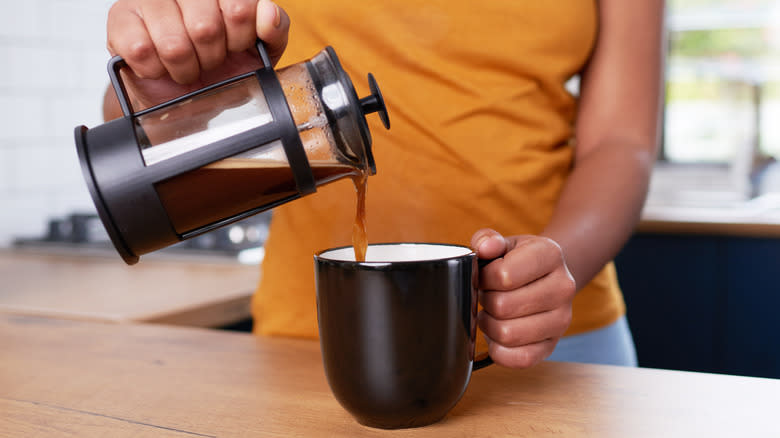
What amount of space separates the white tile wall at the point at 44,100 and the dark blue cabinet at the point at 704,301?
Answer: 1.50 meters

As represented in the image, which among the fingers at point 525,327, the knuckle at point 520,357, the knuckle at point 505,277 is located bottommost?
the knuckle at point 520,357

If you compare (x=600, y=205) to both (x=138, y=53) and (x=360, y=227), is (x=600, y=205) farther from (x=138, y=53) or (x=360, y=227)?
(x=138, y=53)

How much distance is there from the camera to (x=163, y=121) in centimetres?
51

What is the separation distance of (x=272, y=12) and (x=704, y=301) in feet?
5.04

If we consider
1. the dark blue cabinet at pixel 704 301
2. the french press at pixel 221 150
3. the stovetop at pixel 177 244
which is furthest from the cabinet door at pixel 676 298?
the french press at pixel 221 150

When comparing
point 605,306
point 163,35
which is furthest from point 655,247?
point 163,35

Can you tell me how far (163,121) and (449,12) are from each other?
0.45 m

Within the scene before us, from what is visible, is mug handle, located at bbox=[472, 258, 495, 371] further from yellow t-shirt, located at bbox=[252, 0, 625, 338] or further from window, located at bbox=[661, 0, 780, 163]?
window, located at bbox=[661, 0, 780, 163]

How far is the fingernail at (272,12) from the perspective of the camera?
54 centimetres

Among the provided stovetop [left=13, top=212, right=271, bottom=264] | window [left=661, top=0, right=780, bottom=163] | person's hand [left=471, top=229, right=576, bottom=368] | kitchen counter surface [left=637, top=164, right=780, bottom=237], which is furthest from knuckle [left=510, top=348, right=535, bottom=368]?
window [left=661, top=0, right=780, bottom=163]

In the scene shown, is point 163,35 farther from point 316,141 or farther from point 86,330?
point 86,330

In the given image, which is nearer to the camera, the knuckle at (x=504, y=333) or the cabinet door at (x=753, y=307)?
the knuckle at (x=504, y=333)

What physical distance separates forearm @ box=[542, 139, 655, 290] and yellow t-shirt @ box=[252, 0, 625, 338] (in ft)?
0.24

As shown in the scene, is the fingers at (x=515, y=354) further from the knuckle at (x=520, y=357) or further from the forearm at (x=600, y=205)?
the forearm at (x=600, y=205)
